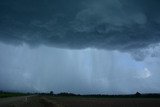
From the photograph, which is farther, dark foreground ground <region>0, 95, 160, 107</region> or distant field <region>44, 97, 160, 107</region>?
distant field <region>44, 97, 160, 107</region>

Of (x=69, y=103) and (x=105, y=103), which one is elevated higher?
(x=105, y=103)

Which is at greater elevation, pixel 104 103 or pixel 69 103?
pixel 104 103

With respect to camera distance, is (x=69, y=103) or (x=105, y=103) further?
(x=105, y=103)

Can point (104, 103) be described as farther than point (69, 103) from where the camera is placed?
Yes

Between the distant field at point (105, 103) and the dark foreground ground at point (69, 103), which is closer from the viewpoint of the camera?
the dark foreground ground at point (69, 103)

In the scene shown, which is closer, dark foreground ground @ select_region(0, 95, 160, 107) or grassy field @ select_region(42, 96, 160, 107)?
dark foreground ground @ select_region(0, 95, 160, 107)

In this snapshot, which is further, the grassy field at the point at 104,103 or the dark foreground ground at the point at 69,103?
the grassy field at the point at 104,103
